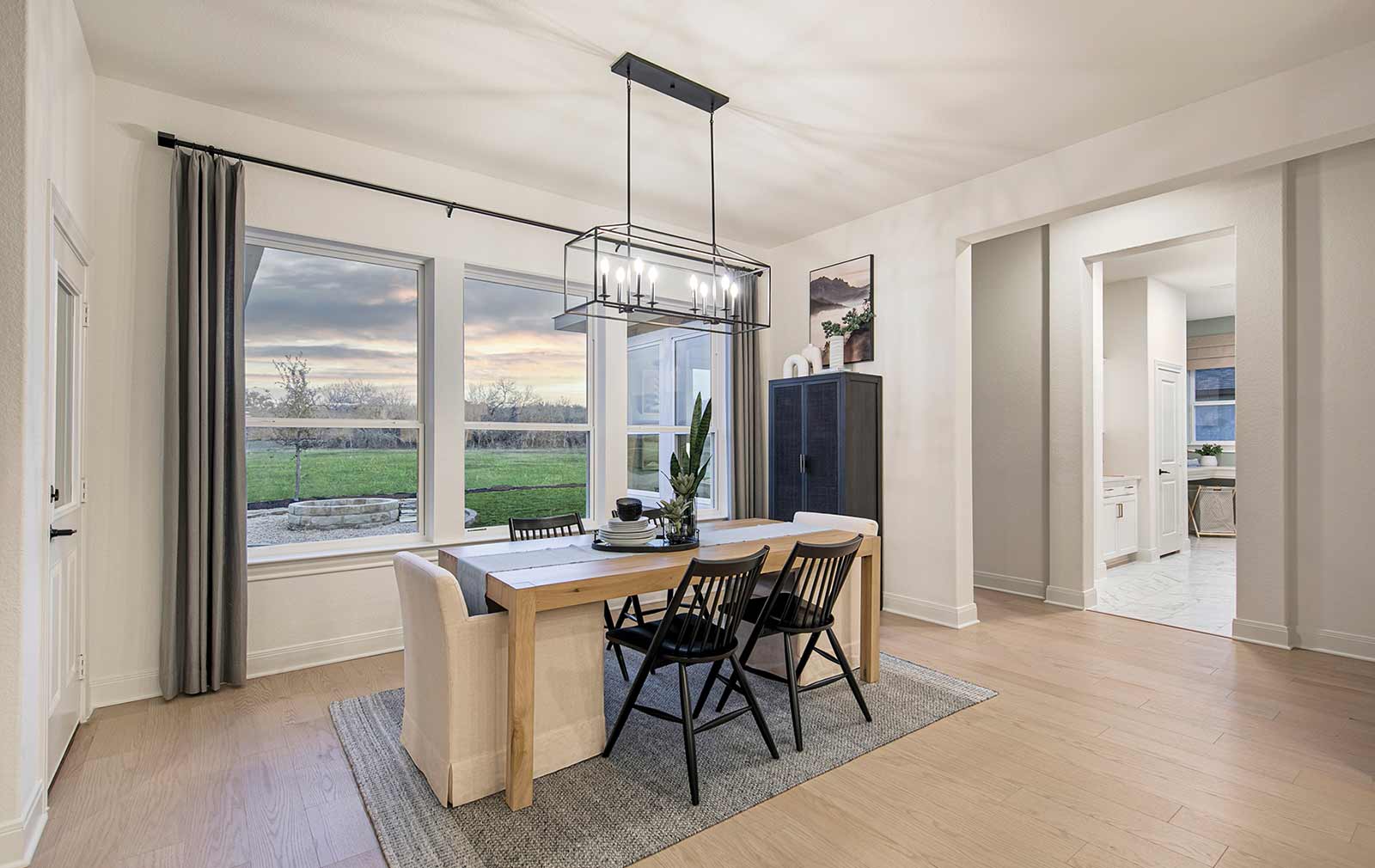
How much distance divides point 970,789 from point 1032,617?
271 cm

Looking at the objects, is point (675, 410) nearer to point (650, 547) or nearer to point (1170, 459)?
point (650, 547)

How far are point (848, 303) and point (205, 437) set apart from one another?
423 cm

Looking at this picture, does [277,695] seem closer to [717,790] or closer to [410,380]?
[410,380]

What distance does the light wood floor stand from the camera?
2.03m

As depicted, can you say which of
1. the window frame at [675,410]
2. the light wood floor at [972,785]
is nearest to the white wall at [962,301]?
the window frame at [675,410]

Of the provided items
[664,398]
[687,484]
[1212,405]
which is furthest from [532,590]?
[1212,405]

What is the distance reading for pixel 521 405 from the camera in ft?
15.2

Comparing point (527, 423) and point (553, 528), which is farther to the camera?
point (527, 423)

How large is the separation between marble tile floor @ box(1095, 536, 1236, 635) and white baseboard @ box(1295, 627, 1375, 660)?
0.37 meters

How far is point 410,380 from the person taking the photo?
165 inches

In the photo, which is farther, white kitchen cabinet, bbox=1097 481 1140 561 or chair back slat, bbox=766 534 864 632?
white kitchen cabinet, bbox=1097 481 1140 561

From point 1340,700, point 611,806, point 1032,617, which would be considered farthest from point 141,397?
point 1340,700

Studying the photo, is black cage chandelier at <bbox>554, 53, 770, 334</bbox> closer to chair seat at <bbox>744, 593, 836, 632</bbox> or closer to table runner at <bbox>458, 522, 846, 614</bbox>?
table runner at <bbox>458, 522, 846, 614</bbox>

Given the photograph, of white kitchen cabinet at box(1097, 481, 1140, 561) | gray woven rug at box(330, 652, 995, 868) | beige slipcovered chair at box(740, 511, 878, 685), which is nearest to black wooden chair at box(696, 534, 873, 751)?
gray woven rug at box(330, 652, 995, 868)
